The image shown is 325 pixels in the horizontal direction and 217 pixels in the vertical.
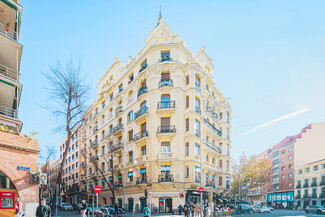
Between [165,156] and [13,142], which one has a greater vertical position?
[13,142]

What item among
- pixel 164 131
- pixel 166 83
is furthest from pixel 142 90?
pixel 164 131

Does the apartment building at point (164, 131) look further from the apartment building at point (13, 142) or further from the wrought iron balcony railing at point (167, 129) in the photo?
the apartment building at point (13, 142)

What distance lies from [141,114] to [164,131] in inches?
163

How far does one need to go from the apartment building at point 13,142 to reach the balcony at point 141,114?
14.6 meters

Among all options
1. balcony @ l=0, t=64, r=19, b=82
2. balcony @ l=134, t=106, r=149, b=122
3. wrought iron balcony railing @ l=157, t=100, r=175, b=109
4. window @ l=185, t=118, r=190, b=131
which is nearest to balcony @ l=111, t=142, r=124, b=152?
balcony @ l=134, t=106, r=149, b=122

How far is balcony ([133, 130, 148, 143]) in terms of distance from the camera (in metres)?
29.9

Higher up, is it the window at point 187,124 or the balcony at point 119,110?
the balcony at point 119,110

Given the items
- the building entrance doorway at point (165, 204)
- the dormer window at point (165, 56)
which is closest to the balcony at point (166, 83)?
the dormer window at point (165, 56)

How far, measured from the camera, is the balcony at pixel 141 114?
99.7ft

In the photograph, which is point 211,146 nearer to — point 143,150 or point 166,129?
point 166,129

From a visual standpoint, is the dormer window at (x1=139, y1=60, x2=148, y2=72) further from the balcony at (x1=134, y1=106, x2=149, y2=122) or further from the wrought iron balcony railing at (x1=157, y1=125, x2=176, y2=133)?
the wrought iron balcony railing at (x1=157, y1=125, x2=176, y2=133)

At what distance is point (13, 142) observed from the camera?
1347 cm

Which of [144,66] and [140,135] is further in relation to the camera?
[144,66]

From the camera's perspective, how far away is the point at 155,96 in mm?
30453
